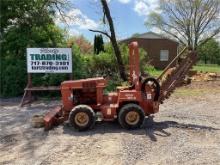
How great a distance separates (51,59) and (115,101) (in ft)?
17.3

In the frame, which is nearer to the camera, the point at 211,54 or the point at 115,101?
the point at 115,101

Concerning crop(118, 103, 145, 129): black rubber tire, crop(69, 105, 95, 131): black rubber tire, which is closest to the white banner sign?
crop(69, 105, 95, 131): black rubber tire

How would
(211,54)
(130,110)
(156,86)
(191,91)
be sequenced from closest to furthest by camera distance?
(130,110), (156,86), (191,91), (211,54)

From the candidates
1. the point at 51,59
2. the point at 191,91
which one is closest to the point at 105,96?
the point at 51,59

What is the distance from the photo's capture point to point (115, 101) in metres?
9.84

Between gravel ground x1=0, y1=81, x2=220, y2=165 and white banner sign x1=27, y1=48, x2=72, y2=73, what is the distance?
311 centimetres

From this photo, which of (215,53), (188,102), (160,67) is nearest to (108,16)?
(188,102)

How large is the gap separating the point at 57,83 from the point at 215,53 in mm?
60658

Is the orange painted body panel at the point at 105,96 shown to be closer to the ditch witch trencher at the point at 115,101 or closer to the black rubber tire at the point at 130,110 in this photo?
the ditch witch trencher at the point at 115,101

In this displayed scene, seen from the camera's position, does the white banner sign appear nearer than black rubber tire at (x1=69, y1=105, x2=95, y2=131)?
No

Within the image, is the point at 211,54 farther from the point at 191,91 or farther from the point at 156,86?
the point at 156,86

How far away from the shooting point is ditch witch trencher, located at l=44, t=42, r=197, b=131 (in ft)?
30.7

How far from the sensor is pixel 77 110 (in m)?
9.38

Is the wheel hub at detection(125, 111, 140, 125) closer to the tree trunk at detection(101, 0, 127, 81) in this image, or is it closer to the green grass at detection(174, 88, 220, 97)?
the green grass at detection(174, 88, 220, 97)
